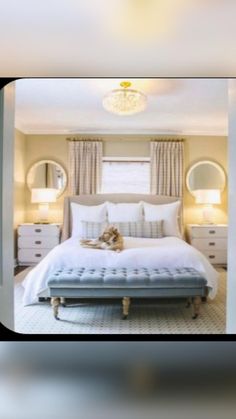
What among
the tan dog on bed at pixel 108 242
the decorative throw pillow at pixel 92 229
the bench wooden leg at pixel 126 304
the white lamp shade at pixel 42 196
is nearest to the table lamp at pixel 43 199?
the white lamp shade at pixel 42 196

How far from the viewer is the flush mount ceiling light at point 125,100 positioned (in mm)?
2438

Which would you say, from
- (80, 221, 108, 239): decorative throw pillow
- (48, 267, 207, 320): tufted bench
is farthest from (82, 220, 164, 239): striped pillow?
(48, 267, 207, 320): tufted bench

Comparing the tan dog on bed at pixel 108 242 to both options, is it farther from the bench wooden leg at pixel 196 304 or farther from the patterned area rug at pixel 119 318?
the bench wooden leg at pixel 196 304

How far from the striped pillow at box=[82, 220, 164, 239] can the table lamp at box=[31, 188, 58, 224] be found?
39cm

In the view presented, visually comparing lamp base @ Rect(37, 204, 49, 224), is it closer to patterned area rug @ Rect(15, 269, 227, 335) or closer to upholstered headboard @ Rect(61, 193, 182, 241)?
upholstered headboard @ Rect(61, 193, 182, 241)

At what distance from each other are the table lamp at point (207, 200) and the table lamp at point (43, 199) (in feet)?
5.32

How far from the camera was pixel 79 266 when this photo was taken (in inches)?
89.0

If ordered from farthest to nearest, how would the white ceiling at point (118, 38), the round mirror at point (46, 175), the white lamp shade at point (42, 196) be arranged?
the white lamp shade at point (42, 196), the round mirror at point (46, 175), the white ceiling at point (118, 38)

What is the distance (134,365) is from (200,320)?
714 millimetres

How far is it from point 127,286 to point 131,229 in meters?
0.86

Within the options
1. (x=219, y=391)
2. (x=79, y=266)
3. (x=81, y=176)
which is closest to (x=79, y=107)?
(x=81, y=176)

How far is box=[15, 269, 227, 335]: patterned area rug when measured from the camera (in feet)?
5.08

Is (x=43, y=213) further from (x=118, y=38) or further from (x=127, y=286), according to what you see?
(x=118, y=38)

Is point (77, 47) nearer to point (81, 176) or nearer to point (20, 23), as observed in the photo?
point (20, 23)
